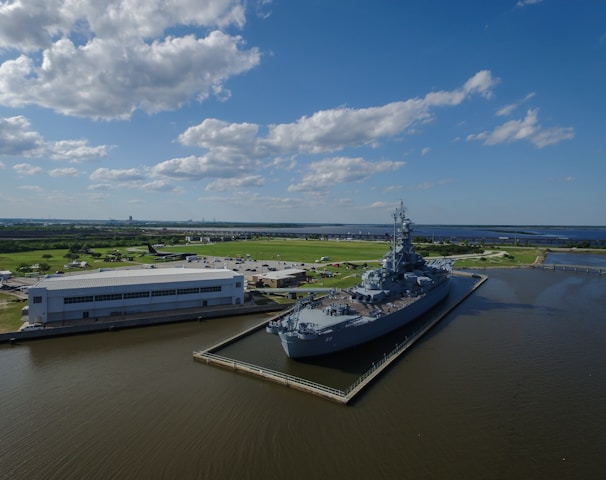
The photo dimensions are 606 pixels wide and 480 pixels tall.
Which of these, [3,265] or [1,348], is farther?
[3,265]

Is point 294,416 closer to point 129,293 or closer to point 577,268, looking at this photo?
point 129,293

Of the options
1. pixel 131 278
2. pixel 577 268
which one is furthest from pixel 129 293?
pixel 577 268

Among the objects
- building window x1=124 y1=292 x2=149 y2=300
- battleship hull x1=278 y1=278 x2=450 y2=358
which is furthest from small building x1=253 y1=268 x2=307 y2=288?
battleship hull x1=278 y1=278 x2=450 y2=358

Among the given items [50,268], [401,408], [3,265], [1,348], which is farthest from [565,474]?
[3,265]

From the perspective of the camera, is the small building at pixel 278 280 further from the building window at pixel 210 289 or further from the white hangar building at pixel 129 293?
the building window at pixel 210 289

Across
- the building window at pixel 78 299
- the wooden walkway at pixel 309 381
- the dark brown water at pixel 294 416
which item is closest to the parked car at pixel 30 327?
the dark brown water at pixel 294 416

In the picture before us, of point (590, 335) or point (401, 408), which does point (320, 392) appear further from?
point (590, 335)

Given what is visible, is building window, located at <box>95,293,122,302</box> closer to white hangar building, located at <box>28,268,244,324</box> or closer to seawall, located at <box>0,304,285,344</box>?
white hangar building, located at <box>28,268,244,324</box>
